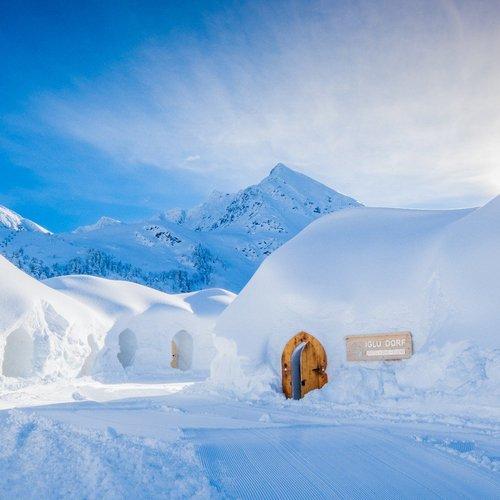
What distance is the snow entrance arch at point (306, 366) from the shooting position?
1016 centimetres

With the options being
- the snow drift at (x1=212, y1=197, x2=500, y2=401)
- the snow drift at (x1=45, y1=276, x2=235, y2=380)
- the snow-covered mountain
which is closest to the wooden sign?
the snow drift at (x1=212, y1=197, x2=500, y2=401)

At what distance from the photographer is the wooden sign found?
919 cm

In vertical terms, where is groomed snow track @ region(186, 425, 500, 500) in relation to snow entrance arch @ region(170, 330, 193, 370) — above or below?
below

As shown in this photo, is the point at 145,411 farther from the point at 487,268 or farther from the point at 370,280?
the point at 487,268

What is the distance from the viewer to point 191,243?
12069cm

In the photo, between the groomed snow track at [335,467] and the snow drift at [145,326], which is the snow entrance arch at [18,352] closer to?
the snow drift at [145,326]

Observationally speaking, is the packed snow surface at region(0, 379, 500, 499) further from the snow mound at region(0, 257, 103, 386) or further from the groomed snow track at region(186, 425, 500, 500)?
the snow mound at region(0, 257, 103, 386)

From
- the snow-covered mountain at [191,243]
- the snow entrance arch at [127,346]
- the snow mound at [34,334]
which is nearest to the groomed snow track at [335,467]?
the snow mound at [34,334]

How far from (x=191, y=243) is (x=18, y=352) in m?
105

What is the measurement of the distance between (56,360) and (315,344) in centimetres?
1102

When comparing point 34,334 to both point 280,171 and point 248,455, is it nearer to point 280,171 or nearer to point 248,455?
point 248,455

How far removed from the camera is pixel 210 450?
4902mm

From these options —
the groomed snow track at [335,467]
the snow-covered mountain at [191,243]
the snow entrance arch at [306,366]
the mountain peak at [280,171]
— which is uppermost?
the mountain peak at [280,171]

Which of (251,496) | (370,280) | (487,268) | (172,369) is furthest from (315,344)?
(172,369)
